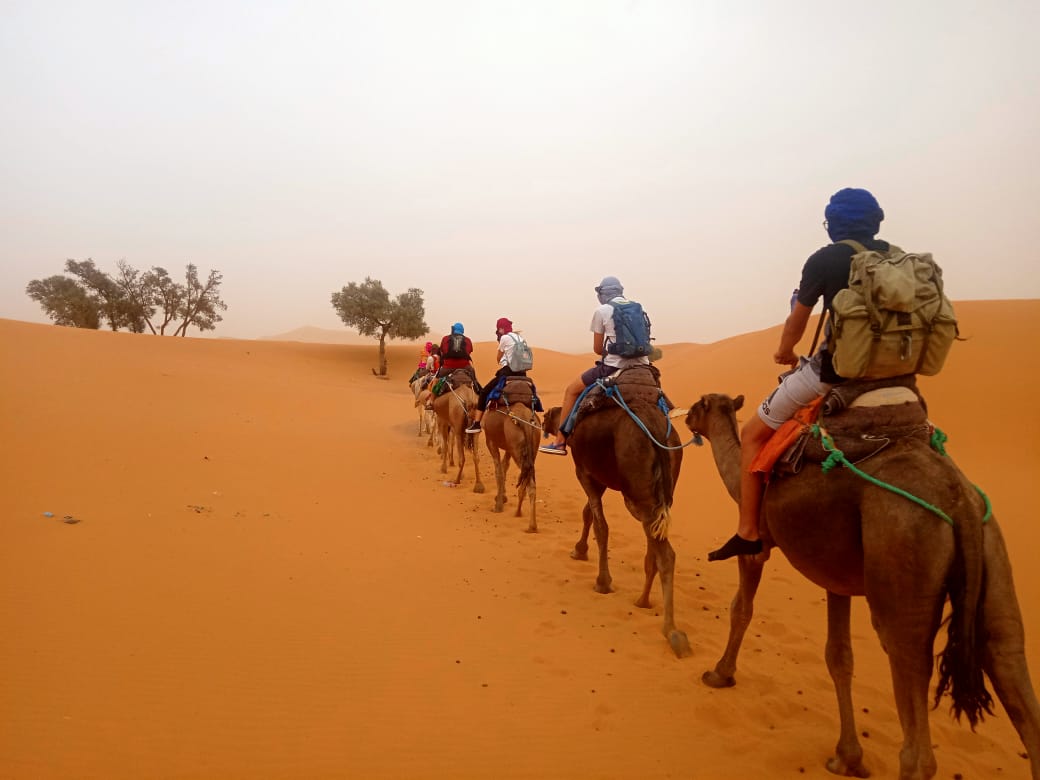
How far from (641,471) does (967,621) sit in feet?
10.3

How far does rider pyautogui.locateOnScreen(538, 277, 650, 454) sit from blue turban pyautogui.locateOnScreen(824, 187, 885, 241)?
2.87 metres

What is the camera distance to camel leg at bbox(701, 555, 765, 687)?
4.22 metres

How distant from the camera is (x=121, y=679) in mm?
3947

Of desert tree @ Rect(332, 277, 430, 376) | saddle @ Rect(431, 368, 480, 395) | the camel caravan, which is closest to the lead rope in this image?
the camel caravan

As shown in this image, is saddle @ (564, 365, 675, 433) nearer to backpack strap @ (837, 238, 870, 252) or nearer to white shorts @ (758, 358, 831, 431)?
white shorts @ (758, 358, 831, 431)

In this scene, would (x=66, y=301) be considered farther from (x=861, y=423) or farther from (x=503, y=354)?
(x=861, y=423)

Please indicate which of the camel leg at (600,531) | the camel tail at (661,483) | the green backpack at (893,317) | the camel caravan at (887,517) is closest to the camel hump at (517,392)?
the camel leg at (600,531)

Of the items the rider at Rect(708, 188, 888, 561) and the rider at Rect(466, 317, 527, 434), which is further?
the rider at Rect(466, 317, 527, 434)

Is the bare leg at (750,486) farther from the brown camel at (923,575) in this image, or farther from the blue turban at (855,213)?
the blue turban at (855,213)

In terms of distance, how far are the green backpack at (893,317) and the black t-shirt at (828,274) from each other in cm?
30

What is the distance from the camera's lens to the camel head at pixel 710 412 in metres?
4.87

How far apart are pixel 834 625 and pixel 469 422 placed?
8.42 m

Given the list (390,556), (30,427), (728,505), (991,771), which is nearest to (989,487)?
(728,505)

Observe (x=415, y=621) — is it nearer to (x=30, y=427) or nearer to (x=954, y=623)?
(x=954, y=623)
